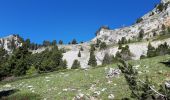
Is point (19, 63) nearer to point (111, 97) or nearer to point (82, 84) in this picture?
point (82, 84)

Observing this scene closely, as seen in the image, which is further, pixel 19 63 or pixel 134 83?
pixel 19 63

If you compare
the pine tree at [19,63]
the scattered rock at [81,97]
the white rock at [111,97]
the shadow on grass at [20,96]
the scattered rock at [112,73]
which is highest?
the pine tree at [19,63]

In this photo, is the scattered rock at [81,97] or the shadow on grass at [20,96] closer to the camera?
the scattered rock at [81,97]

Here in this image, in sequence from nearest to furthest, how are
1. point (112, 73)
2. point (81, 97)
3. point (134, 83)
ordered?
1. point (134, 83)
2. point (81, 97)
3. point (112, 73)

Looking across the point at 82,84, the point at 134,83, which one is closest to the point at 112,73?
the point at 82,84

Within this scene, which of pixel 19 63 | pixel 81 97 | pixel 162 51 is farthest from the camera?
pixel 162 51

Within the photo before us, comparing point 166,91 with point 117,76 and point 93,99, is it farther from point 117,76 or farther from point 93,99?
point 117,76

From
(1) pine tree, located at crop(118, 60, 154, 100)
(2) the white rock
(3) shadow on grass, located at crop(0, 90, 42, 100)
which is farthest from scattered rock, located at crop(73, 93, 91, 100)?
(1) pine tree, located at crop(118, 60, 154, 100)

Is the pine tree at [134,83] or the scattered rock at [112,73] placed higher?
the scattered rock at [112,73]

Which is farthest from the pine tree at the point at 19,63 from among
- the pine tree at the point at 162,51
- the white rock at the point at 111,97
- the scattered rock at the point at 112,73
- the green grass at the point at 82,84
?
the white rock at the point at 111,97

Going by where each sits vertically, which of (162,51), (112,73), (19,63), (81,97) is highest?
(162,51)

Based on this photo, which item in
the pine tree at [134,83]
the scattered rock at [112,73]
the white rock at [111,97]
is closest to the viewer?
the pine tree at [134,83]

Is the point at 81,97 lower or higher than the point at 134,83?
lower

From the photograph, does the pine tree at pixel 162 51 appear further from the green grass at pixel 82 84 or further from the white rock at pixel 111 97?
the white rock at pixel 111 97
